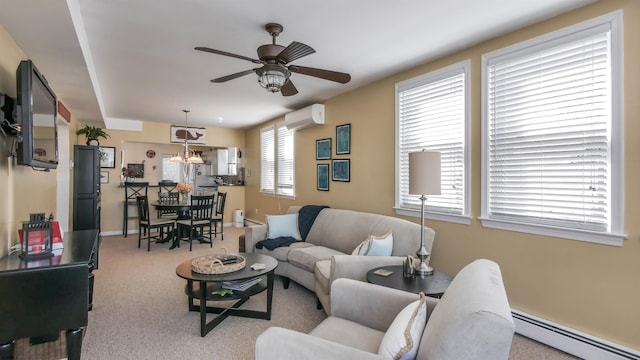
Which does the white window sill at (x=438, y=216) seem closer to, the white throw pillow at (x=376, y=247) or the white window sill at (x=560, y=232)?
the white window sill at (x=560, y=232)

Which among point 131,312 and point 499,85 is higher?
point 499,85

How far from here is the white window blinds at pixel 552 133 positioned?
7.32 feet

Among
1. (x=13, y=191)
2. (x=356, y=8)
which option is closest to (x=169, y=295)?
(x=13, y=191)

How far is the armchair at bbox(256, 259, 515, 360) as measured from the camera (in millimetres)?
1012

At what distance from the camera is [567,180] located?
7.85 ft

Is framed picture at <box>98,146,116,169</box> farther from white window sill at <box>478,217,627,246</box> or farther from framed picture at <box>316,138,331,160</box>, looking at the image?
white window sill at <box>478,217,627,246</box>

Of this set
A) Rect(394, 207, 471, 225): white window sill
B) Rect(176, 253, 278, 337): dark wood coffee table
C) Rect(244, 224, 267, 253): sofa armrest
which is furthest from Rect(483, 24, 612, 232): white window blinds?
Rect(244, 224, 267, 253): sofa armrest

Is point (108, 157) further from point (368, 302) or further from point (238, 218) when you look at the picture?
point (368, 302)

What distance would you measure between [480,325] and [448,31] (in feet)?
8.09

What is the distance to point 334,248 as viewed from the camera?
151 inches

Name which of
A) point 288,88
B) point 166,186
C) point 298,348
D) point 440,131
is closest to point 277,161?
point 166,186

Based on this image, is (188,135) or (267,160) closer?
(267,160)

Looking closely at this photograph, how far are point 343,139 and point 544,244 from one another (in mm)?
2765

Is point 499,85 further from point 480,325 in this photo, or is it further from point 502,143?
point 480,325
